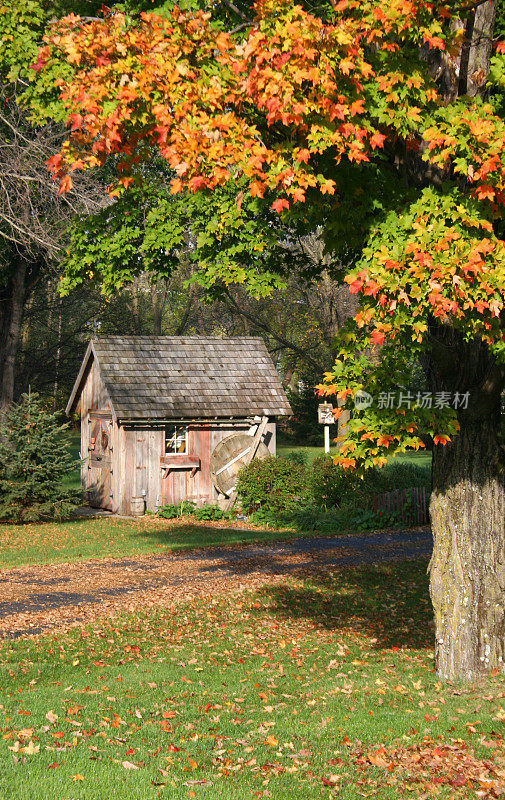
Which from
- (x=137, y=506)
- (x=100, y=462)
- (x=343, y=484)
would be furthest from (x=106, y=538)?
(x=343, y=484)

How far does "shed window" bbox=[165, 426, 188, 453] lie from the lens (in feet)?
84.3

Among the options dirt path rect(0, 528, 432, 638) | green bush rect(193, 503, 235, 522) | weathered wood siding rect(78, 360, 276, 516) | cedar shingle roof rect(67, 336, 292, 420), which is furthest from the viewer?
cedar shingle roof rect(67, 336, 292, 420)

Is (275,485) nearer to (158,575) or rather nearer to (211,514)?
(211,514)

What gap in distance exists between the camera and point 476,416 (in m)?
8.48

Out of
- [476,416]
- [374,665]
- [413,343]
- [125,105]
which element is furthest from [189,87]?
[374,665]

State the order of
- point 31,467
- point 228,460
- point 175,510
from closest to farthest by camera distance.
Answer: point 31,467 < point 175,510 < point 228,460

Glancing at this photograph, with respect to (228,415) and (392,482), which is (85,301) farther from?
(392,482)

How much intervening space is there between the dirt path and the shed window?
7.09 meters

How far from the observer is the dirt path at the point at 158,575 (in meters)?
12.3

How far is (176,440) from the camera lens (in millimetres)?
25812

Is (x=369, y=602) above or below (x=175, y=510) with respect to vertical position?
below

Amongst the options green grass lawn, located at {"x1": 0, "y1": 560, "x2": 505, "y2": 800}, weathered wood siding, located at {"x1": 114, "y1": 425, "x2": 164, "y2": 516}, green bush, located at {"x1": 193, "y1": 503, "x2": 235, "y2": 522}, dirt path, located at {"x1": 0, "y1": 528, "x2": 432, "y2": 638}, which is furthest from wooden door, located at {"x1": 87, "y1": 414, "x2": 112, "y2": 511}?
green grass lawn, located at {"x1": 0, "y1": 560, "x2": 505, "y2": 800}

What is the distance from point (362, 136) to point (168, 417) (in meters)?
19.1

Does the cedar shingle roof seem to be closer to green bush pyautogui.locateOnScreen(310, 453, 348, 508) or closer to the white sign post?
the white sign post
